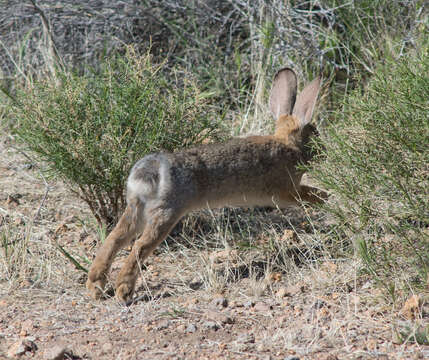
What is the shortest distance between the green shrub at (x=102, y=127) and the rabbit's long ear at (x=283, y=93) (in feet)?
3.77

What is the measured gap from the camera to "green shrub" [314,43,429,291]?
12.2 ft

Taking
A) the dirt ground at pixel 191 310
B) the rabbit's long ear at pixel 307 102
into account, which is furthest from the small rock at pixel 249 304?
the rabbit's long ear at pixel 307 102

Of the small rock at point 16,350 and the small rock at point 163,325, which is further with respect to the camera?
the small rock at point 163,325

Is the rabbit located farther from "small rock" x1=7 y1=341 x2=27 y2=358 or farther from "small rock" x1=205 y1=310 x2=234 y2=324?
"small rock" x1=7 y1=341 x2=27 y2=358

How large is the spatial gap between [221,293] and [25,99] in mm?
2097

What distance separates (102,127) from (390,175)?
211 cm

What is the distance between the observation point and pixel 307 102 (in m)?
5.64

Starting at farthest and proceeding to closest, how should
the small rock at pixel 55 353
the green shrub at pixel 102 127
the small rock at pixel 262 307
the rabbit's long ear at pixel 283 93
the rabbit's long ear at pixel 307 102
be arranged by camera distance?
the rabbit's long ear at pixel 283 93 → the rabbit's long ear at pixel 307 102 → the green shrub at pixel 102 127 → the small rock at pixel 262 307 → the small rock at pixel 55 353

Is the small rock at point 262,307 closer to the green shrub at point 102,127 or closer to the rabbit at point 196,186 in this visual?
the rabbit at point 196,186

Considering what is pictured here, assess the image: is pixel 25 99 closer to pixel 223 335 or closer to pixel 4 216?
pixel 4 216

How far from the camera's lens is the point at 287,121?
18.7 ft

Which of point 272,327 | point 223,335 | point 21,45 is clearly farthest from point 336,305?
point 21,45

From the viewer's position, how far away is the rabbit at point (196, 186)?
4.16 meters

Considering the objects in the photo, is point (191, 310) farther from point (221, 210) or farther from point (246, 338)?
point (221, 210)
